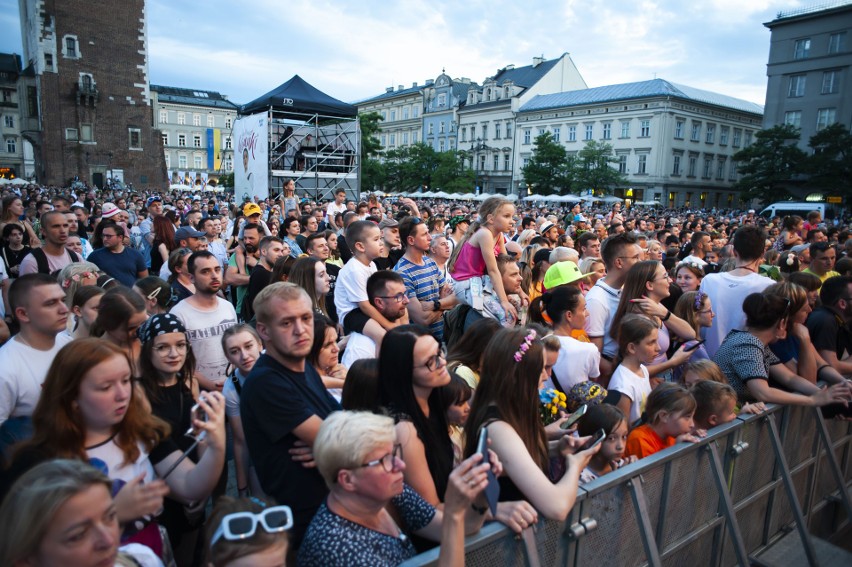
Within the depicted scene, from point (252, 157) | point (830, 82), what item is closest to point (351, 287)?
point (252, 157)

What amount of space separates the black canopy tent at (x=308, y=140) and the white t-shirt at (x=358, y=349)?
15.2m

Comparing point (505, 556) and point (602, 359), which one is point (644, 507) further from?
point (602, 359)

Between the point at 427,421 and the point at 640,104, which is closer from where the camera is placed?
the point at 427,421

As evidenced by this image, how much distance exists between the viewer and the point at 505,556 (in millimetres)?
1968

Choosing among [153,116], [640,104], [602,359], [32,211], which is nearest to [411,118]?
[640,104]

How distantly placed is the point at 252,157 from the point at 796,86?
49.3 m

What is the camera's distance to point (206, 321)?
12.4ft

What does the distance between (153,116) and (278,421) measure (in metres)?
49.3

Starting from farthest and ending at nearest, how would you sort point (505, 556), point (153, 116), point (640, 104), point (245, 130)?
point (640, 104)
point (153, 116)
point (245, 130)
point (505, 556)

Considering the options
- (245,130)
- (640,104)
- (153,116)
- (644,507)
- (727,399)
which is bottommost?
(644,507)

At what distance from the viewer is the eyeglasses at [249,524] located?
1520 mm

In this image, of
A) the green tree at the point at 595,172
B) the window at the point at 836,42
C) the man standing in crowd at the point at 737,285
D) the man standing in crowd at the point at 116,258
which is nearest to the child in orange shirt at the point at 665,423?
the man standing in crowd at the point at 737,285

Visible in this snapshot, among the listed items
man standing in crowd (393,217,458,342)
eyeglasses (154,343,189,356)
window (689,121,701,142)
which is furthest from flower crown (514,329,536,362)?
window (689,121,701,142)

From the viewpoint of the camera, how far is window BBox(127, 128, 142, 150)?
4153cm
